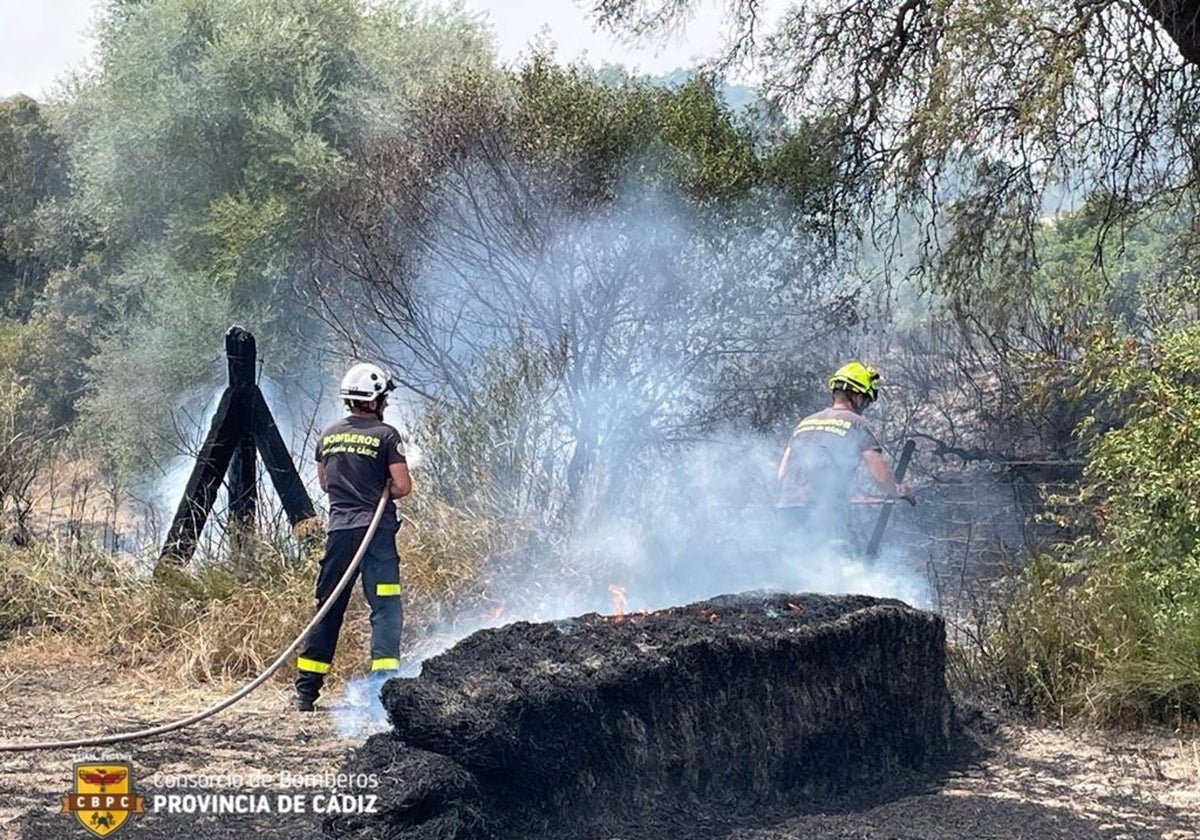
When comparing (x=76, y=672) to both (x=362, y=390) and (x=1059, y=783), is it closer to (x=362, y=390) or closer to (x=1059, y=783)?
(x=362, y=390)

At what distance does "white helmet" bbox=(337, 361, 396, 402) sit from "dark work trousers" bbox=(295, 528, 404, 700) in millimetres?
678

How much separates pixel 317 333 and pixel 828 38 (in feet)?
28.2

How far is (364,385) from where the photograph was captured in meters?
7.03

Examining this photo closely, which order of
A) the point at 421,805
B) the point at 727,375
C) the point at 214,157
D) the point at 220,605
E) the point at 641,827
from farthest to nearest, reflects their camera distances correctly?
the point at 214,157, the point at 727,375, the point at 220,605, the point at 641,827, the point at 421,805

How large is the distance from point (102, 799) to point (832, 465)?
4.48 meters

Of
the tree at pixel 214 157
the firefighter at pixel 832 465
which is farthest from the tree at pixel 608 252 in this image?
the tree at pixel 214 157

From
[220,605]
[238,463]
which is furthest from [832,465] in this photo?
[238,463]

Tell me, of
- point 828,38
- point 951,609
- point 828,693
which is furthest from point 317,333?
point 828,693

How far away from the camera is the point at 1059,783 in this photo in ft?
19.2

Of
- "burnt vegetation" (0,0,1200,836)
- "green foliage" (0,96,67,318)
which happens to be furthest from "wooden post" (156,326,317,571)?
"green foliage" (0,96,67,318)

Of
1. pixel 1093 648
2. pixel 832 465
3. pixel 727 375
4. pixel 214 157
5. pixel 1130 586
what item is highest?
pixel 214 157

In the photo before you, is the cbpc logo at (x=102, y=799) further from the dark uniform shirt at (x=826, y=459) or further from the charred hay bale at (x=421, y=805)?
the dark uniform shirt at (x=826, y=459)

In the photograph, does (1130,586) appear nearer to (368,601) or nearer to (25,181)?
(368,601)

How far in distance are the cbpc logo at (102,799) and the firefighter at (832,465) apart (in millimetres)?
4159
